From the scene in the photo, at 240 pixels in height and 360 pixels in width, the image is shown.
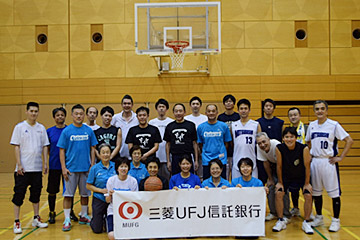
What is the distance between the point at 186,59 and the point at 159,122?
5.86m

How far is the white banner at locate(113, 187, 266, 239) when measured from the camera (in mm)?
4527

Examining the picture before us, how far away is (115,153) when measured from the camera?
565 cm

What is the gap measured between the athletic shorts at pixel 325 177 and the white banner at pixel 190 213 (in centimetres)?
108

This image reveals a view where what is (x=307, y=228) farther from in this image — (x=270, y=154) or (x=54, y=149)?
(x=54, y=149)

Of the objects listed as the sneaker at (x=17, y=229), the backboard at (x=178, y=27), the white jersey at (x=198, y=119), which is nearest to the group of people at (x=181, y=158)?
the sneaker at (x=17, y=229)

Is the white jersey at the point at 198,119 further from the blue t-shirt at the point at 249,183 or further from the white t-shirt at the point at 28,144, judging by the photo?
the white t-shirt at the point at 28,144

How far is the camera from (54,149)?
5711mm

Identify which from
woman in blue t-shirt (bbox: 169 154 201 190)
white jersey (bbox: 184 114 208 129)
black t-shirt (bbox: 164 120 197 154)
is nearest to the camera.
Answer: woman in blue t-shirt (bbox: 169 154 201 190)

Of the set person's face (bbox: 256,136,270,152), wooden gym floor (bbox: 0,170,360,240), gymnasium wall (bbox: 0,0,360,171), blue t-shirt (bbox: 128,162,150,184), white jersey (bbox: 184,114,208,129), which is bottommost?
wooden gym floor (bbox: 0,170,360,240)

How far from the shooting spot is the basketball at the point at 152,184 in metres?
4.69

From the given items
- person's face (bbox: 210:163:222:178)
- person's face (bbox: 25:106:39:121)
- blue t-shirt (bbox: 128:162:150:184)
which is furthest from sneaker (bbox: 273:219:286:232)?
person's face (bbox: 25:106:39:121)

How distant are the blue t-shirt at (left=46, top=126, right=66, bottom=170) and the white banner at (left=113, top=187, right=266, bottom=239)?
64.9 inches

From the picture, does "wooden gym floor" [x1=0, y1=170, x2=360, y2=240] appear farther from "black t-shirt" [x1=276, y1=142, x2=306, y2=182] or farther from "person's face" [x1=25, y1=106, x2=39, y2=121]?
"person's face" [x1=25, y1=106, x2=39, y2=121]

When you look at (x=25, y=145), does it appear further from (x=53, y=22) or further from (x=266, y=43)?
(x=266, y=43)
